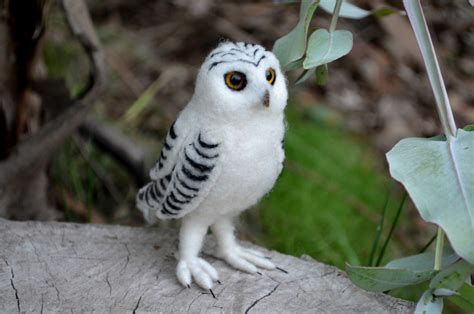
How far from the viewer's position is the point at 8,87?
1.59 m

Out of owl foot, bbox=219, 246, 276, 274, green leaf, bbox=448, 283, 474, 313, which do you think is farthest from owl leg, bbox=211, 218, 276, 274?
green leaf, bbox=448, 283, 474, 313

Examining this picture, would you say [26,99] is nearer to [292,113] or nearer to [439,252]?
[439,252]

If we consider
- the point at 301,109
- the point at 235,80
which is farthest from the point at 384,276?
the point at 301,109

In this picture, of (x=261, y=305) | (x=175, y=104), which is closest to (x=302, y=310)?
(x=261, y=305)

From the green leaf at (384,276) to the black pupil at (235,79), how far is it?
0.33 m

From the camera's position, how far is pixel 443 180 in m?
0.93

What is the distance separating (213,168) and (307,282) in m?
0.28

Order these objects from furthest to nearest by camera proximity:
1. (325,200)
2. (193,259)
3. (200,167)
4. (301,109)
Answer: (301,109) → (325,200) → (193,259) → (200,167)

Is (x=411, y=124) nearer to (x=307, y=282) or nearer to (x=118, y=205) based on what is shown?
(x=118, y=205)

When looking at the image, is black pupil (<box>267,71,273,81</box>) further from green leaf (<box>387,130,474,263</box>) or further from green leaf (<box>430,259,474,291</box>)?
green leaf (<box>430,259,474,291</box>)

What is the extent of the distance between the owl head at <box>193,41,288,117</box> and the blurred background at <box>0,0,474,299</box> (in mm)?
631

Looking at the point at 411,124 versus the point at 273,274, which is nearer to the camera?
the point at 273,274

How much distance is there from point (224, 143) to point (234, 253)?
0.83 feet

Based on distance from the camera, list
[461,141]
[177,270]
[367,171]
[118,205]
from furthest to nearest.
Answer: [367,171]
[118,205]
[177,270]
[461,141]
